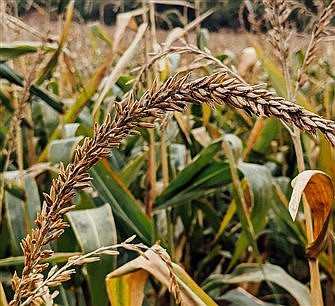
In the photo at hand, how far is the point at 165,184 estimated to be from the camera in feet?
3.82

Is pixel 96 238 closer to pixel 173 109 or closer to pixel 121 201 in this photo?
pixel 121 201

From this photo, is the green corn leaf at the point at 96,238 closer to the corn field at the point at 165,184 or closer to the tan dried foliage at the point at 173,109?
the corn field at the point at 165,184

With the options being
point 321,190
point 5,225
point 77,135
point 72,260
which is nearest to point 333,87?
point 77,135

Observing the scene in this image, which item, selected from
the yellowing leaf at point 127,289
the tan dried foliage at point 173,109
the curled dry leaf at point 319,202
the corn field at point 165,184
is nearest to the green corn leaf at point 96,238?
the corn field at point 165,184

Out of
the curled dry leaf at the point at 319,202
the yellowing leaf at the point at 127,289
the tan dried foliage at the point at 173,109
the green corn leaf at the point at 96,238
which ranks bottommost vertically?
the green corn leaf at the point at 96,238

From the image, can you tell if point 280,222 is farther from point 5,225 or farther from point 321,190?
point 321,190

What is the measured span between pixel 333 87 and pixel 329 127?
4.77 ft

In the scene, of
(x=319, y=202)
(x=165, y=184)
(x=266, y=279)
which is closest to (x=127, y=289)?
(x=319, y=202)

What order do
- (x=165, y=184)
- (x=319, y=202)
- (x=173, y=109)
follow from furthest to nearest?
(x=165, y=184)
(x=319, y=202)
(x=173, y=109)

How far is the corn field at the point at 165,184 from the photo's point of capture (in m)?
0.30

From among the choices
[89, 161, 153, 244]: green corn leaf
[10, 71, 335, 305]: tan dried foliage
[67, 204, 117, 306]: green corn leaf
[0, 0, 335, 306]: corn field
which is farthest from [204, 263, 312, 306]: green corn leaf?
[10, 71, 335, 305]: tan dried foliage

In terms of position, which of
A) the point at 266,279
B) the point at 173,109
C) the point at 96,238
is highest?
the point at 173,109

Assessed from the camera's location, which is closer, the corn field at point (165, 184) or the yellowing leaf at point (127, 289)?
the corn field at point (165, 184)

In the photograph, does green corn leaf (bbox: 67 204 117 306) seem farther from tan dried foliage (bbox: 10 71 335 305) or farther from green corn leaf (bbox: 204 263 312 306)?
tan dried foliage (bbox: 10 71 335 305)
